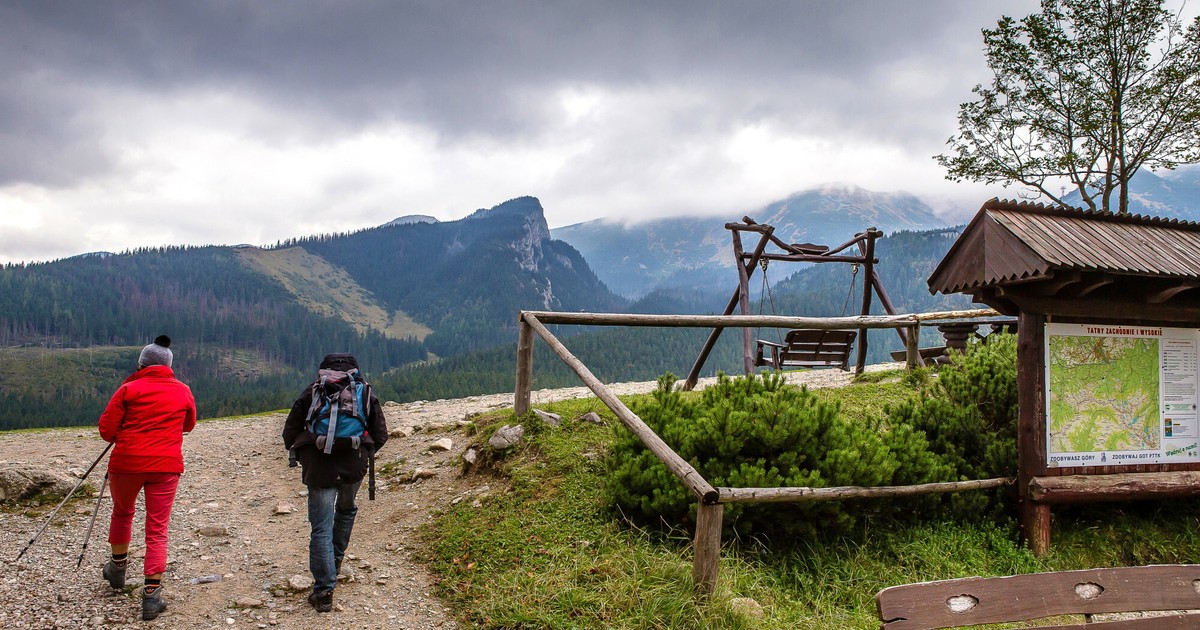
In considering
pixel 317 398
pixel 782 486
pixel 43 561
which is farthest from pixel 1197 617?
pixel 43 561

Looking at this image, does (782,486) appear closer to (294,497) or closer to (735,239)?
(294,497)

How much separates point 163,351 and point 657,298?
191470 millimetres

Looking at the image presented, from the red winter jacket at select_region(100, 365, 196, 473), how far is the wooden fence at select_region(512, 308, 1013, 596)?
10.1 ft

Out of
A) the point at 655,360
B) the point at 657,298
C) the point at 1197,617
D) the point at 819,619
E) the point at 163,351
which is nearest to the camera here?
the point at 1197,617

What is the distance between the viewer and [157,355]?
5000 mm

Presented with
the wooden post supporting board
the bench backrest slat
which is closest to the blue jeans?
the wooden post supporting board

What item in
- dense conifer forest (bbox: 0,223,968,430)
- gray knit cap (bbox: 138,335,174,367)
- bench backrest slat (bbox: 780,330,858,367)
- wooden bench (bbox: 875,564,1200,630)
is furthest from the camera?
dense conifer forest (bbox: 0,223,968,430)

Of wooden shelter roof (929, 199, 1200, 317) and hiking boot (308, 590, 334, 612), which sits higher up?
wooden shelter roof (929, 199, 1200, 317)

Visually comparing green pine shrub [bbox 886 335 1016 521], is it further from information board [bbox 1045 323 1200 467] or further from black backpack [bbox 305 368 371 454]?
black backpack [bbox 305 368 371 454]

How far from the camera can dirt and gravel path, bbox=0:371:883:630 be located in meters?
4.59

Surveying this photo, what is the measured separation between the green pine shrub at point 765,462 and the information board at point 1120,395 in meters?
1.21

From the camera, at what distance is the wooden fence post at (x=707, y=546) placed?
4188mm

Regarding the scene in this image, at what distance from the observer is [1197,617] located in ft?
11.3

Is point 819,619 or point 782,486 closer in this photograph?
point 819,619
